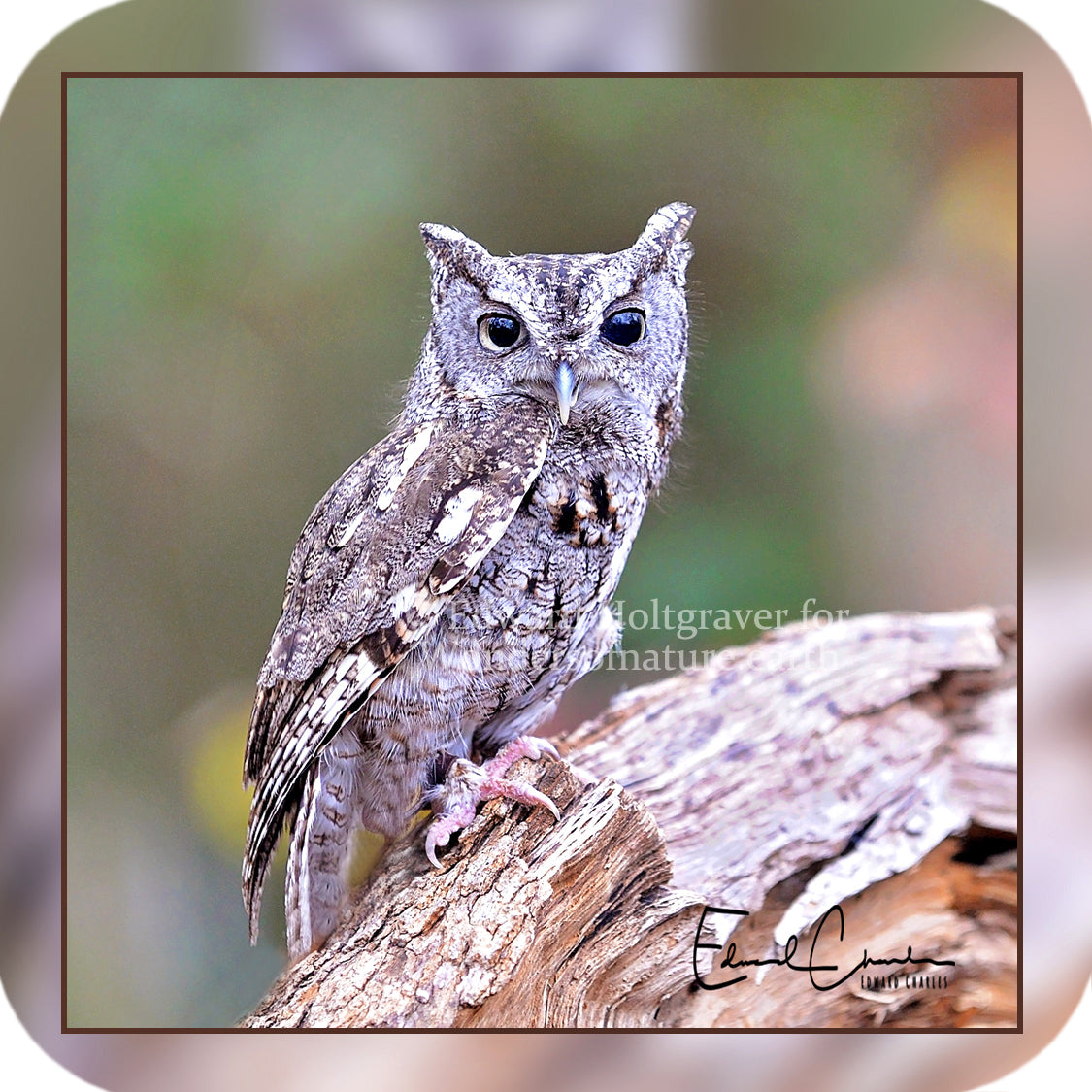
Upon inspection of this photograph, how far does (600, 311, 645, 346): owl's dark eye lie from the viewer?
1232 mm

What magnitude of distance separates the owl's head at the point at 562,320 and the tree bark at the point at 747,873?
0.53 m

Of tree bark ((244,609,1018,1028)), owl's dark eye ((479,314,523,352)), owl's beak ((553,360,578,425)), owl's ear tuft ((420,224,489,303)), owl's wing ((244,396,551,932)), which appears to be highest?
owl's ear tuft ((420,224,489,303))

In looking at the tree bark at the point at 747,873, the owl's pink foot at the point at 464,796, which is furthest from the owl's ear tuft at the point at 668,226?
the owl's pink foot at the point at 464,796

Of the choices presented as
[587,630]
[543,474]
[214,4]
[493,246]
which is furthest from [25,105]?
[587,630]

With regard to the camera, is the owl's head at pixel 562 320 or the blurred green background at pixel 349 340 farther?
the blurred green background at pixel 349 340

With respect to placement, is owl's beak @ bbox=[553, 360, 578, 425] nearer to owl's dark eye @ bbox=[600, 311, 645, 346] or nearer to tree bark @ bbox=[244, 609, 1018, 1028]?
owl's dark eye @ bbox=[600, 311, 645, 346]

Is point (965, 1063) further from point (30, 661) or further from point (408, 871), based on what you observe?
point (30, 661)

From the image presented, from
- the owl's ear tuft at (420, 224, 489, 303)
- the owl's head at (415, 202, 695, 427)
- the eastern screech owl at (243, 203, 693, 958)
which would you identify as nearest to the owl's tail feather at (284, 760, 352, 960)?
the eastern screech owl at (243, 203, 693, 958)

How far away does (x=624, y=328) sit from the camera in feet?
4.10

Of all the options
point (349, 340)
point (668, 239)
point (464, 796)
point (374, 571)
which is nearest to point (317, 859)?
point (464, 796)

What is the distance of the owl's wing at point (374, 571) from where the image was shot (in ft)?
4.03

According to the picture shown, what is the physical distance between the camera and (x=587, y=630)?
1.36 meters

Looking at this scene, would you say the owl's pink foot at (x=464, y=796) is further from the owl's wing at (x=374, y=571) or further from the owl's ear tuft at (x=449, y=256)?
the owl's ear tuft at (x=449, y=256)

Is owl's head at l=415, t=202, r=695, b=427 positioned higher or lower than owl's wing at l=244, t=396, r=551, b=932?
higher
